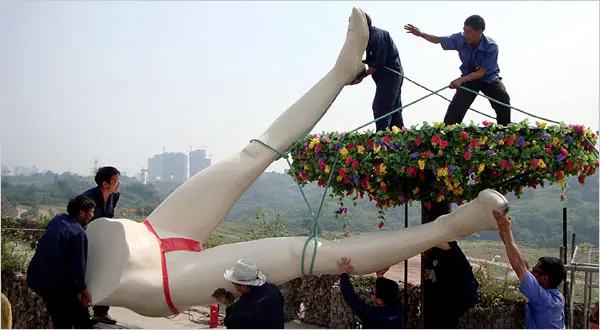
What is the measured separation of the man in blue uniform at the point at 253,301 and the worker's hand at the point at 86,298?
104cm

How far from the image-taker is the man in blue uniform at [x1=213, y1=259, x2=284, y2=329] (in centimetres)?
362

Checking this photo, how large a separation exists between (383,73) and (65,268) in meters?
2.95

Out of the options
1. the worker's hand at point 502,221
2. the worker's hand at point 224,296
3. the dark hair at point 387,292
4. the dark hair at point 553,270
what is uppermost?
the worker's hand at point 502,221

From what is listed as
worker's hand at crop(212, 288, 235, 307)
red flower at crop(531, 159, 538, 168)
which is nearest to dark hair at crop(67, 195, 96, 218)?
worker's hand at crop(212, 288, 235, 307)

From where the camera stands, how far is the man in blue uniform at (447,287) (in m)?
4.73

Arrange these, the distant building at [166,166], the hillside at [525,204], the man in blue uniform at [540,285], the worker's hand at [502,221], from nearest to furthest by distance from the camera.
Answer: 1. the man in blue uniform at [540,285]
2. the worker's hand at [502,221]
3. the hillside at [525,204]
4. the distant building at [166,166]

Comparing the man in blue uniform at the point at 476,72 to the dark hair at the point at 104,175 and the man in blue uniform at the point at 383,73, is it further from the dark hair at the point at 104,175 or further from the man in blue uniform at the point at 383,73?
the dark hair at the point at 104,175

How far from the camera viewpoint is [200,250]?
14.4ft

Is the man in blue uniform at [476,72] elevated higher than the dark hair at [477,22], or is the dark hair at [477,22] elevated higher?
the dark hair at [477,22]

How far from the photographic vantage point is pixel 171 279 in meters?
4.03

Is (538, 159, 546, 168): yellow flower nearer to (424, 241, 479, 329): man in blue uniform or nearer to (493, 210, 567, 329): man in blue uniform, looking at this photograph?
(493, 210, 567, 329): man in blue uniform

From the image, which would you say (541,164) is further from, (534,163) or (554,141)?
(554,141)

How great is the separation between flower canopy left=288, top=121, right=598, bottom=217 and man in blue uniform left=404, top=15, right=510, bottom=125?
2.13 feet

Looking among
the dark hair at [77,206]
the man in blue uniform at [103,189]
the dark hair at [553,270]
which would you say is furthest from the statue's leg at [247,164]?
the dark hair at [553,270]
